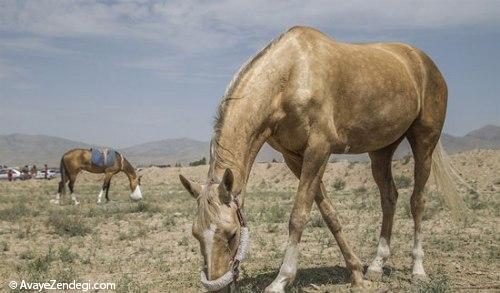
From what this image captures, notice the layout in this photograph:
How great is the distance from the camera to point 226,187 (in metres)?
4.17

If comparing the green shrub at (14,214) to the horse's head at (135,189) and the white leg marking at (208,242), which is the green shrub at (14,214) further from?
the white leg marking at (208,242)

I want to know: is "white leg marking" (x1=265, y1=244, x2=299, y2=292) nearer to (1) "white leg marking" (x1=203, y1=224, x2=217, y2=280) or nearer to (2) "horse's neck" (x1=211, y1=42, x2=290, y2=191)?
(2) "horse's neck" (x1=211, y1=42, x2=290, y2=191)

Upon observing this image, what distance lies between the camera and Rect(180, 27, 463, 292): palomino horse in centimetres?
422

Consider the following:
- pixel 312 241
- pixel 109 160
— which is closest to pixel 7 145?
pixel 109 160

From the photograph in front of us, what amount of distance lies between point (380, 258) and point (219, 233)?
3.23 meters

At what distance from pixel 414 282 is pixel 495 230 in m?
4.82

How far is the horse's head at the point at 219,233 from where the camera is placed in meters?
4.07

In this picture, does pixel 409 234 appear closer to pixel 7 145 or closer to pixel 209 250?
pixel 209 250

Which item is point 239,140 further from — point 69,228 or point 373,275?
point 69,228

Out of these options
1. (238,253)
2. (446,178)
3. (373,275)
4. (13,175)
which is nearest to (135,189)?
(446,178)

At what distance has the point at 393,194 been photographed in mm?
7109

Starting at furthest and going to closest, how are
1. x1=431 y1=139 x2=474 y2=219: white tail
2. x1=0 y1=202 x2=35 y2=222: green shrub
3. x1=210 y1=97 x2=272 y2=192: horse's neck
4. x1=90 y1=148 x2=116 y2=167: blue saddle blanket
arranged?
x1=90 y1=148 x2=116 y2=167: blue saddle blanket < x1=0 y1=202 x2=35 y2=222: green shrub < x1=431 y1=139 x2=474 y2=219: white tail < x1=210 y1=97 x2=272 y2=192: horse's neck

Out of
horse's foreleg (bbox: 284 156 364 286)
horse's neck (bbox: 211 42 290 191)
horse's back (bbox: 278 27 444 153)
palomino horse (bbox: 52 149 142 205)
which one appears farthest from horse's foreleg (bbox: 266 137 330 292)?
palomino horse (bbox: 52 149 142 205)

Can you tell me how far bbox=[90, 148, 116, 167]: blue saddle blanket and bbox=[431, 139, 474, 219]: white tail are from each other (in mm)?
16950
